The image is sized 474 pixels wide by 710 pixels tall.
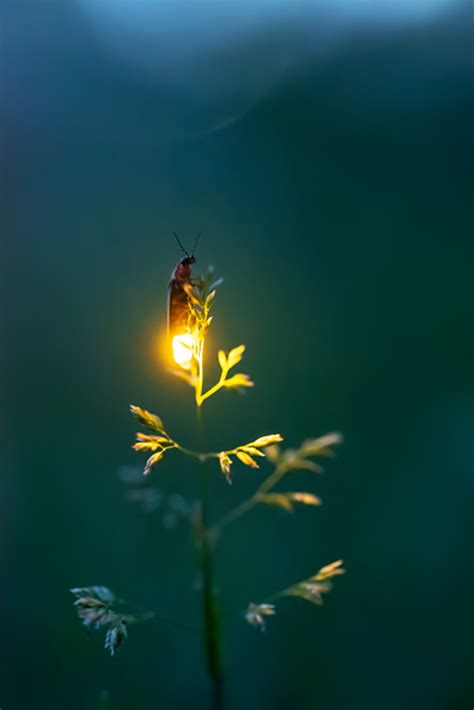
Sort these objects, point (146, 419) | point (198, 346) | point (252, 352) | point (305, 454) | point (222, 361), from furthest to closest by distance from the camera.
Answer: point (252, 352), point (305, 454), point (222, 361), point (198, 346), point (146, 419)

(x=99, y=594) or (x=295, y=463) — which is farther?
(x=295, y=463)

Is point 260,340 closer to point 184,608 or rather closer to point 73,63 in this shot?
point 184,608

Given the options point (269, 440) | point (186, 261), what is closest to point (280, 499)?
point (269, 440)

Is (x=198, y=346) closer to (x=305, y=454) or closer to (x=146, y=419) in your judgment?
(x=146, y=419)

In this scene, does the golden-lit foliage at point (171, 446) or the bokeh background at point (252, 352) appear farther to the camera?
the bokeh background at point (252, 352)

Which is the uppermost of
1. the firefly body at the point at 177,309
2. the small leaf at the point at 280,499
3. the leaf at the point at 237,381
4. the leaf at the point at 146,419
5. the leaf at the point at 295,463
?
the firefly body at the point at 177,309

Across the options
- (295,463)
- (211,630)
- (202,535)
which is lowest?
(211,630)

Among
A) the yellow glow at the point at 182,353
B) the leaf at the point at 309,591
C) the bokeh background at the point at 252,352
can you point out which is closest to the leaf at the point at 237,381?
the yellow glow at the point at 182,353

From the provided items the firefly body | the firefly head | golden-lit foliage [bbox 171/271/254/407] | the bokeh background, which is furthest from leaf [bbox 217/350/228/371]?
the bokeh background

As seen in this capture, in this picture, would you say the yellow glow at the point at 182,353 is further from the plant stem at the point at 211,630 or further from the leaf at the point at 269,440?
the plant stem at the point at 211,630
